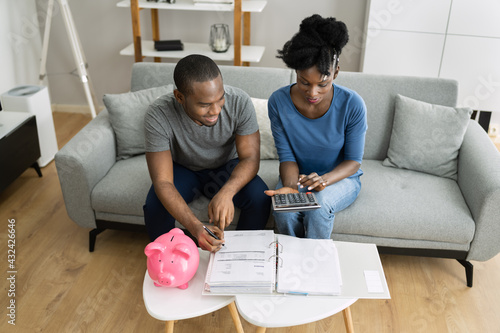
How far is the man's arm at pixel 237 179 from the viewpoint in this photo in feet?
5.30

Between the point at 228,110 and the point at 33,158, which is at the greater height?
the point at 228,110

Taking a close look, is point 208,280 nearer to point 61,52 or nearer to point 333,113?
point 333,113

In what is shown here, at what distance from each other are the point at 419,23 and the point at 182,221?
1967mm

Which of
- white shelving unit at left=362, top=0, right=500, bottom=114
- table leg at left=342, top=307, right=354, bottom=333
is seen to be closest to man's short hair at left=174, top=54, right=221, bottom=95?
table leg at left=342, top=307, right=354, bottom=333

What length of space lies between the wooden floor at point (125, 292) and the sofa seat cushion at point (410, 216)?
24cm

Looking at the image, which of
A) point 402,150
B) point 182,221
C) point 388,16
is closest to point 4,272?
point 182,221

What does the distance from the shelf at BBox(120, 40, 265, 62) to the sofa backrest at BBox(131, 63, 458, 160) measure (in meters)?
0.63

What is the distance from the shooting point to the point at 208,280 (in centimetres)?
134

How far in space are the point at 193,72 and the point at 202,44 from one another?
1782 mm

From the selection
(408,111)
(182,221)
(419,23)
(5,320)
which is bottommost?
(5,320)

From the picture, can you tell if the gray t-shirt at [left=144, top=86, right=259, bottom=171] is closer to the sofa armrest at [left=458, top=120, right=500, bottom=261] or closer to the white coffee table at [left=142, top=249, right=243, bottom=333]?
the white coffee table at [left=142, top=249, right=243, bottom=333]

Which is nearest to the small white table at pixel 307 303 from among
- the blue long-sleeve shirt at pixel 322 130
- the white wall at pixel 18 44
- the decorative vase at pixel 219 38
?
the blue long-sleeve shirt at pixel 322 130

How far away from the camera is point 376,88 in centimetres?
219

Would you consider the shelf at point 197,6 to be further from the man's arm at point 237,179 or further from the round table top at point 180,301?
the round table top at point 180,301
